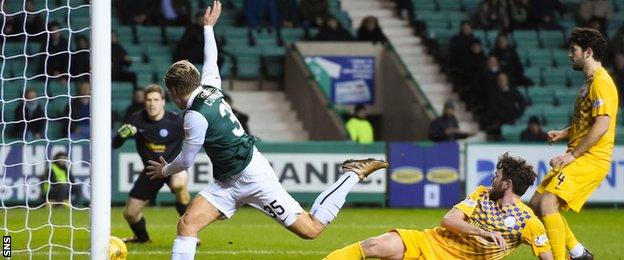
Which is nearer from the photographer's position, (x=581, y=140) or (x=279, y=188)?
(x=279, y=188)

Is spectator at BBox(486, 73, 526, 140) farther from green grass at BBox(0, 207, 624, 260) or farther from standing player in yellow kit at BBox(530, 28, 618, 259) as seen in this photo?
standing player in yellow kit at BBox(530, 28, 618, 259)

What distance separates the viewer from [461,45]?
2330cm

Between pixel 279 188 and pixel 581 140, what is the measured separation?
8.02ft

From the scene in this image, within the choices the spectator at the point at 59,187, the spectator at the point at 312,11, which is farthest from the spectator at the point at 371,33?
the spectator at the point at 59,187

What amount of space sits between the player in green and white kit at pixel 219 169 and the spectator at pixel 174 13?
14334 mm

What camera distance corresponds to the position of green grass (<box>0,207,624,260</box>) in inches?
469

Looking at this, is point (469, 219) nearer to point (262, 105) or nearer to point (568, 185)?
point (568, 185)

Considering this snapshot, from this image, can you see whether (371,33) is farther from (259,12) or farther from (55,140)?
(55,140)

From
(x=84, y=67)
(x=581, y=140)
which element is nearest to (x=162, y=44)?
(x=84, y=67)

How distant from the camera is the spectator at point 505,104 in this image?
2183 cm

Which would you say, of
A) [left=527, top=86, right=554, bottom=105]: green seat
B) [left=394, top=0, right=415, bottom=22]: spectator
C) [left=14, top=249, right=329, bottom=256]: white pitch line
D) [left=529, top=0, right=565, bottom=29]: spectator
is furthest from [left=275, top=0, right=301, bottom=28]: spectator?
[left=14, top=249, right=329, bottom=256]: white pitch line

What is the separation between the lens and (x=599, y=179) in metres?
9.72

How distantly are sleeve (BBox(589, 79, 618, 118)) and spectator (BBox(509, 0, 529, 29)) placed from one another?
1595cm

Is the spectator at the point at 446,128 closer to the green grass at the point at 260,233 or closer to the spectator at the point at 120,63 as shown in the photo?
the green grass at the point at 260,233
